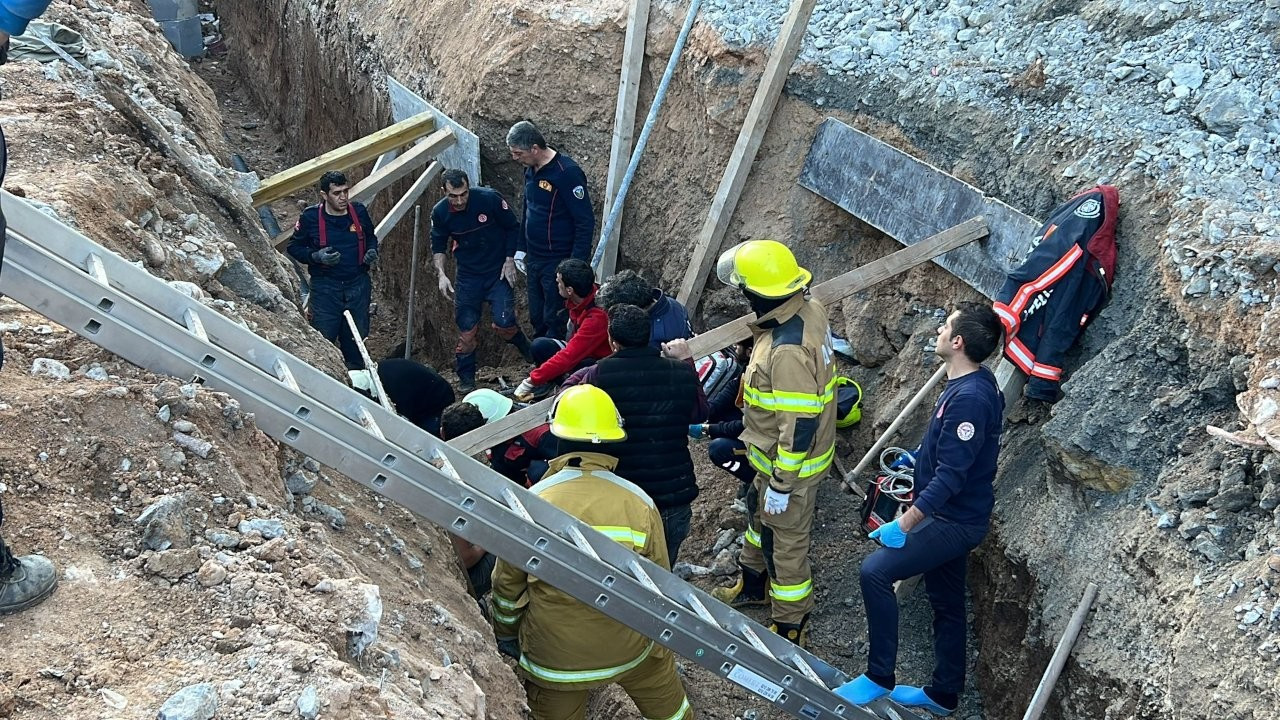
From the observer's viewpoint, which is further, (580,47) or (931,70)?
(580,47)

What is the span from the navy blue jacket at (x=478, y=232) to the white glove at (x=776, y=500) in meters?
3.91

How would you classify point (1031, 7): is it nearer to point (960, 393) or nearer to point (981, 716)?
point (960, 393)

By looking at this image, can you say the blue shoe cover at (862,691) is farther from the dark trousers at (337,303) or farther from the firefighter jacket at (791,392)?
the dark trousers at (337,303)

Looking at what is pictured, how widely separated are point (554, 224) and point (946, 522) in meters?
4.21

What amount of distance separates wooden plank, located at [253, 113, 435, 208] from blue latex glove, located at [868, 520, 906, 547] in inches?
208

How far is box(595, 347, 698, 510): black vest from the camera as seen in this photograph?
5352 mm

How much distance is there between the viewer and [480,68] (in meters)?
9.32

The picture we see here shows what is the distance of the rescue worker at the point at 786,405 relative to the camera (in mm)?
5500

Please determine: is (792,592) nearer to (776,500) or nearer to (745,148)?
(776,500)

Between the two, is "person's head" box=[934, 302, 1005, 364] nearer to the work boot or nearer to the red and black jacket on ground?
the red and black jacket on ground

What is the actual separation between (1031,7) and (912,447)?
297 cm

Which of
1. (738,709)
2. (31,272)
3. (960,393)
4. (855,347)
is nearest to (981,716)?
(738,709)

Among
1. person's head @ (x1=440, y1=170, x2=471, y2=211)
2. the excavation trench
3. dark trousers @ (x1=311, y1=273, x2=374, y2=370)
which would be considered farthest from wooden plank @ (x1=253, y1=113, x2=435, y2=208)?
person's head @ (x1=440, y1=170, x2=471, y2=211)

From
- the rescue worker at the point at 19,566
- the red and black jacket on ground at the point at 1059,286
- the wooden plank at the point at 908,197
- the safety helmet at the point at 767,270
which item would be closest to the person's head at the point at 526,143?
the wooden plank at the point at 908,197
